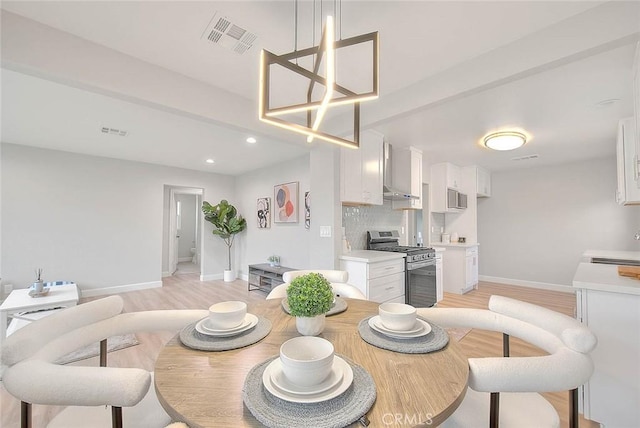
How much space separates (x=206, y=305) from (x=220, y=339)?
337 cm

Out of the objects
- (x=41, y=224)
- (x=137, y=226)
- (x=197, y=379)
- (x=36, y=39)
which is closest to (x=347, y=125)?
(x=36, y=39)

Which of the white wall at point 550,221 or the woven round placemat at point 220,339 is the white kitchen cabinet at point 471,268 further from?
the woven round placemat at point 220,339

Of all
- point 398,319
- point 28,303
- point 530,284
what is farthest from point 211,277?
point 530,284

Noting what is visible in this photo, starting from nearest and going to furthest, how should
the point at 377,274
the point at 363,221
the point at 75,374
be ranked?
the point at 75,374, the point at 377,274, the point at 363,221

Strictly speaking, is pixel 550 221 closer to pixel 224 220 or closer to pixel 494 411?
pixel 494 411

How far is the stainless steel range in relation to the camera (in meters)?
3.34

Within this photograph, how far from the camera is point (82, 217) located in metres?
4.47

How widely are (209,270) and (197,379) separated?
5.58 meters

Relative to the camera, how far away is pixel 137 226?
5004 mm

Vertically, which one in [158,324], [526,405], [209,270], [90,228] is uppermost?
[90,228]

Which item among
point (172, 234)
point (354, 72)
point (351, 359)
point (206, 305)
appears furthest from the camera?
point (172, 234)

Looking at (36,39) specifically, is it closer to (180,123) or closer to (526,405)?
(180,123)

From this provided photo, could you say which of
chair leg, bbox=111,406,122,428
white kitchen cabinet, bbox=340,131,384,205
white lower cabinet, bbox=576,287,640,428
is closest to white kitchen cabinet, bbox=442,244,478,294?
white kitchen cabinet, bbox=340,131,384,205

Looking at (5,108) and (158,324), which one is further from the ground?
(5,108)
